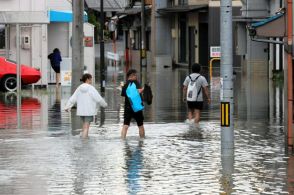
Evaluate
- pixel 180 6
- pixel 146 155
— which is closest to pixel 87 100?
pixel 146 155

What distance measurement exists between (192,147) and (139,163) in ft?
8.14

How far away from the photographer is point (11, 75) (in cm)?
3528

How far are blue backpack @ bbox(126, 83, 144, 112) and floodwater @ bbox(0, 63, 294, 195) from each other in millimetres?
678

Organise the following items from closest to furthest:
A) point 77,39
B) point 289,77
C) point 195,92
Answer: point 289,77 → point 195,92 → point 77,39

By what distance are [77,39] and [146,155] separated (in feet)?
37.7

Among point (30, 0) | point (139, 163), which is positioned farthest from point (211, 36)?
point (139, 163)

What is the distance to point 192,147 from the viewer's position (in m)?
17.7

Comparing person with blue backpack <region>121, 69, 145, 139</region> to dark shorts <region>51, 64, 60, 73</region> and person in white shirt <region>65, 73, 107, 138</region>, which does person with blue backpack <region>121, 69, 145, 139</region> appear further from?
dark shorts <region>51, 64, 60, 73</region>

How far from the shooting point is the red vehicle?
35.1m

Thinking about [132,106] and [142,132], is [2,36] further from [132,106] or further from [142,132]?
[142,132]

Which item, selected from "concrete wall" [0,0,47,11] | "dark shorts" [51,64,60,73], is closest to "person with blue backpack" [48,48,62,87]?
"dark shorts" [51,64,60,73]

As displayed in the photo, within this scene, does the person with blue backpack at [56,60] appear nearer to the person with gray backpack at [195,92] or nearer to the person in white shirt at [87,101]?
the person with gray backpack at [195,92]

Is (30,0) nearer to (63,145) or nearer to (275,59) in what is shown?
(275,59)

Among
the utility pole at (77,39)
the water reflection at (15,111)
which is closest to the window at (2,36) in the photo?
the water reflection at (15,111)
